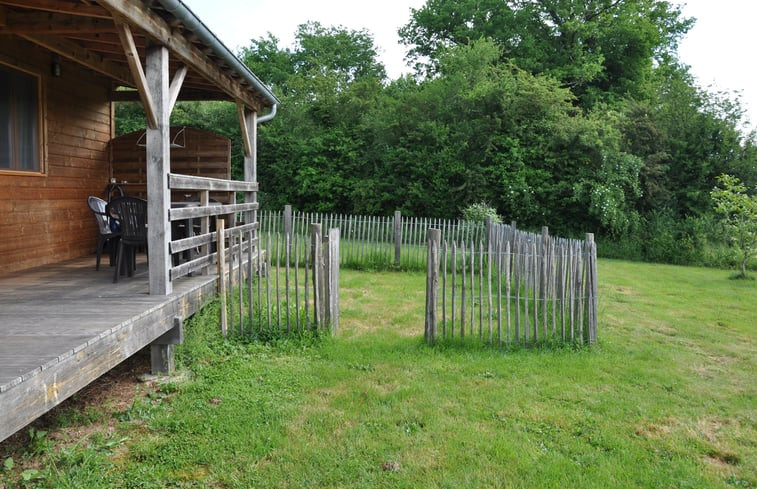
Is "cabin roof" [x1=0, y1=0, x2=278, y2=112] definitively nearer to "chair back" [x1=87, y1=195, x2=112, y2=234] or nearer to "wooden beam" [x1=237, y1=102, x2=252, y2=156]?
"wooden beam" [x1=237, y1=102, x2=252, y2=156]

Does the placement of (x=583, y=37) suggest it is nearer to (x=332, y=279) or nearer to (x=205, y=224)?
(x=332, y=279)

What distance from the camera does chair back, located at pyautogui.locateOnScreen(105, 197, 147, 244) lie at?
18.9ft

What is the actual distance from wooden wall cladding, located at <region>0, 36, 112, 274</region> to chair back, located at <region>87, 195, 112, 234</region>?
0.67 metres

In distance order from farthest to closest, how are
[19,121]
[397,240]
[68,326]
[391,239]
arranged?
[391,239] < [397,240] < [19,121] < [68,326]

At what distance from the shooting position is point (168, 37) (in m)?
5.09

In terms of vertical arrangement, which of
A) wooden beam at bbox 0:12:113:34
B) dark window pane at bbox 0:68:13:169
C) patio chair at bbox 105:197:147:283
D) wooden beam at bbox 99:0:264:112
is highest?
wooden beam at bbox 0:12:113:34

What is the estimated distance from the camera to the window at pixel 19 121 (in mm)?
6141

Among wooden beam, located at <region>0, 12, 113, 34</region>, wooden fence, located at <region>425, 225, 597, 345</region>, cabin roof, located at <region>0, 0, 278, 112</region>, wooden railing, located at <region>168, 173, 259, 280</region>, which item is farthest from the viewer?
wooden fence, located at <region>425, 225, 597, 345</region>

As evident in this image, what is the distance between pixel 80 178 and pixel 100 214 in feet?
5.49

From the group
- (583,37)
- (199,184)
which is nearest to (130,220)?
(199,184)

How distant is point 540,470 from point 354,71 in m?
32.2

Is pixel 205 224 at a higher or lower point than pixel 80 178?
lower

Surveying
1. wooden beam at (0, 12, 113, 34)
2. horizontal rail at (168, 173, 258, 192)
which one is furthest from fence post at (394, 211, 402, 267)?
wooden beam at (0, 12, 113, 34)

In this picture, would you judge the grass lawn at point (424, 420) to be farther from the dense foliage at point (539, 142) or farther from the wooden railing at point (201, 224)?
the dense foliage at point (539, 142)
